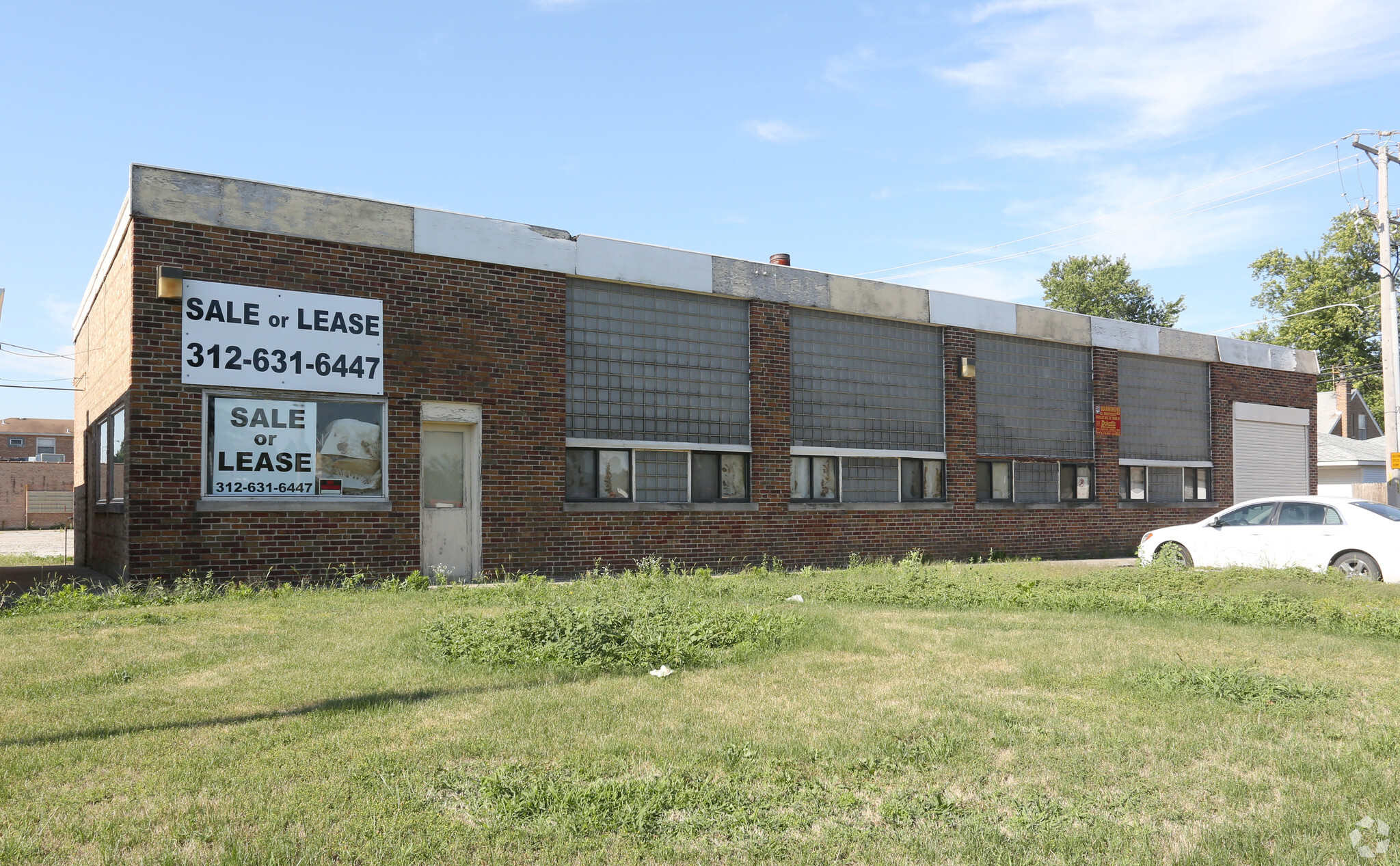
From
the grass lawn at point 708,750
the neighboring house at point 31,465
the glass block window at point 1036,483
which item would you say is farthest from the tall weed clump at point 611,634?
the neighboring house at point 31,465

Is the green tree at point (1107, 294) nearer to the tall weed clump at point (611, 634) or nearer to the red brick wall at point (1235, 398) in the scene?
the red brick wall at point (1235, 398)

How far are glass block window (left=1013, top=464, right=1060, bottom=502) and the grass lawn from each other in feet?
42.3

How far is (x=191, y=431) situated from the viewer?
42.8 ft

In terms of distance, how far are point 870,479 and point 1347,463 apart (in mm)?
37046

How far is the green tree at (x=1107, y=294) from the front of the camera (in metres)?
70.8

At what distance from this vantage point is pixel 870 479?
19.9 meters

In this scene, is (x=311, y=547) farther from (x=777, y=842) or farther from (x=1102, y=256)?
(x=1102, y=256)

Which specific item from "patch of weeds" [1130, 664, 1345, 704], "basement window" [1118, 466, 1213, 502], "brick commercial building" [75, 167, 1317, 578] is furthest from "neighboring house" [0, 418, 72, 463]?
"patch of weeds" [1130, 664, 1345, 704]

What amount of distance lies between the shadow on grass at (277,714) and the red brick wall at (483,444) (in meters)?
7.88

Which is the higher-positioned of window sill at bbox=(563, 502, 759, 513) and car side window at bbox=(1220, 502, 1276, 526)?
window sill at bbox=(563, 502, 759, 513)

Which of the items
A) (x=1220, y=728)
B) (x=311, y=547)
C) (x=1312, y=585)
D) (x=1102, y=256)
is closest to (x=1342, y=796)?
(x=1220, y=728)

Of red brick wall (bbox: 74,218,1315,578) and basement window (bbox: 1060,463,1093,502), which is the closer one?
red brick wall (bbox: 74,218,1315,578)

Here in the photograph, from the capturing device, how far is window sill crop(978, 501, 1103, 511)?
21.7 metres

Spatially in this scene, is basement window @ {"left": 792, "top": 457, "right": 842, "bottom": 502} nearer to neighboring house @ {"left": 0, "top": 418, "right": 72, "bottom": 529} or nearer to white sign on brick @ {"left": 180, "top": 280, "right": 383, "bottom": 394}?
white sign on brick @ {"left": 180, "top": 280, "right": 383, "bottom": 394}
